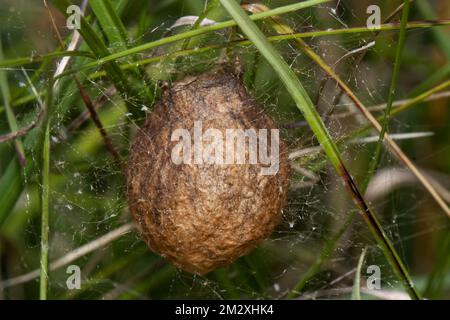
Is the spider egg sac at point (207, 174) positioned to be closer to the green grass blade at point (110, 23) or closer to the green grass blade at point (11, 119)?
the green grass blade at point (110, 23)

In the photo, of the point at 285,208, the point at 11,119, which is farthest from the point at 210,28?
the point at 11,119

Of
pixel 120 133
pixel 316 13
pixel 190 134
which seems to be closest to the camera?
pixel 190 134

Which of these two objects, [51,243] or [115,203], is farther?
[51,243]

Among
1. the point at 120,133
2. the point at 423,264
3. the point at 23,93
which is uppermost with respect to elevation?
the point at 23,93

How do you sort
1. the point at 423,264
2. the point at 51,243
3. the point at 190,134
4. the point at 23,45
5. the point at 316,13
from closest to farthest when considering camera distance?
the point at 190,134 → the point at 316,13 → the point at 51,243 → the point at 23,45 → the point at 423,264

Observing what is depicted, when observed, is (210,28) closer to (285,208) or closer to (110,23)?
(110,23)

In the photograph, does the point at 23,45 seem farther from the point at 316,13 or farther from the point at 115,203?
the point at 316,13

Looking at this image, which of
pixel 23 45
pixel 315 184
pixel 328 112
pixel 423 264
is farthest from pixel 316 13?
pixel 423 264
